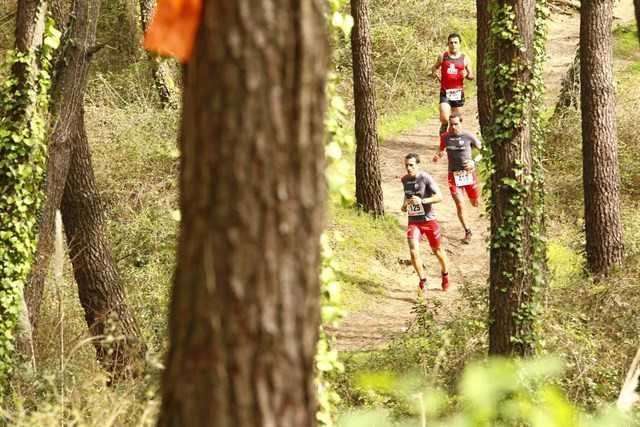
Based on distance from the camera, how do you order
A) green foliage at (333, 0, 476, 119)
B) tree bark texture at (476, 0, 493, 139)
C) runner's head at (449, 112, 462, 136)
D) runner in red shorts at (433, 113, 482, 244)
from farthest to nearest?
1. green foliage at (333, 0, 476, 119)
2. runner in red shorts at (433, 113, 482, 244)
3. runner's head at (449, 112, 462, 136)
4. tree bark texture at (476, 0, 493, 139)

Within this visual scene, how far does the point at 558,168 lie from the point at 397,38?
885 centimetres

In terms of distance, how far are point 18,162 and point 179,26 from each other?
647 cm

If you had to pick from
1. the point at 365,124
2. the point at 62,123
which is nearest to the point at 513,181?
the point at 62,123

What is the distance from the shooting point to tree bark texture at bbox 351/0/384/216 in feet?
54.6

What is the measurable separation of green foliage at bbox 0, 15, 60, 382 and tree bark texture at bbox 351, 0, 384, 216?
8.29m

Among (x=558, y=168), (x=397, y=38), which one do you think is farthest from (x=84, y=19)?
(x=397, y=38)

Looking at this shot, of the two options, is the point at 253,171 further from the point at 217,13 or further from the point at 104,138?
the point at 104,138

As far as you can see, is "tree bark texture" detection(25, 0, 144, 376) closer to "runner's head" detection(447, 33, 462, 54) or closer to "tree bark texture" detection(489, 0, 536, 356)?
"tree bark texture" detection(489, 0, 536, 356)

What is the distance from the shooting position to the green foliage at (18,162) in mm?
8789

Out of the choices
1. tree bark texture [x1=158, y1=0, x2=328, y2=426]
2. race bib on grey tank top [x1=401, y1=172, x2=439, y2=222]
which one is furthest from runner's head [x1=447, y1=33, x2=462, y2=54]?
tree bark texture [x1=158, y1=0, x2=328, y2=426]

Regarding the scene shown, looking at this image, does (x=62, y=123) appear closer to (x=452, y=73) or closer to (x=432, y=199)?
(x=432, y=199)

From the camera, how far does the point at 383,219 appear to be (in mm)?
16781

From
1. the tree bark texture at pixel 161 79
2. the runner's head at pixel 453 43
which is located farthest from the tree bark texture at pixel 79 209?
the tree bark texture at pixel 161 79

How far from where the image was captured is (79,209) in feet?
35.8
